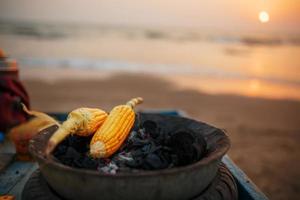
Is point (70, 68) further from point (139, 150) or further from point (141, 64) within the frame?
point (139, 150)

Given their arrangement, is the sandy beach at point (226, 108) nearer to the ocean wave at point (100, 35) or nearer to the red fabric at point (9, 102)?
the red fabric at point (9, 102)

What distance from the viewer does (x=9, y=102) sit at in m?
3.81

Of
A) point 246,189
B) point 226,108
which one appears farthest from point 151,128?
point 226,108

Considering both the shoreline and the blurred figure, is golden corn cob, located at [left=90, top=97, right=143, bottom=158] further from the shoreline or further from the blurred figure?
the shoreline

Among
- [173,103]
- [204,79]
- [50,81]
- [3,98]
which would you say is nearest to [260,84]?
[204,79]

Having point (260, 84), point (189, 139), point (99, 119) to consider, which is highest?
point (99, 119)

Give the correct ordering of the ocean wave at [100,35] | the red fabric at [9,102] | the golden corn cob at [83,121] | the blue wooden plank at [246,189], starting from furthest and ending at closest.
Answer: the ocean wave at [100,35], the red fabric at [9,102], the blue wooden plank at [246,189], the golden corn cob at [83,121]

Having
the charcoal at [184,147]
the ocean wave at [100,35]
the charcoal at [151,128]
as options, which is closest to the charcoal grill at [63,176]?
the charcoal at [184,147]

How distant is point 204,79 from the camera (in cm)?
1689

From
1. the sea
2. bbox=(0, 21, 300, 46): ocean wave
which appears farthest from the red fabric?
bbox=(0, 21, 300, 46): ocean wave

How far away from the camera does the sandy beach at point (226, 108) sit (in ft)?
22.0

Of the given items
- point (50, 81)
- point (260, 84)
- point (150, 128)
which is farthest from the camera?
point (260, 84)

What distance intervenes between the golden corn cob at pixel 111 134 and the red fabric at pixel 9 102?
2011 millimetres

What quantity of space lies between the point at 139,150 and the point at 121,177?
656mm
